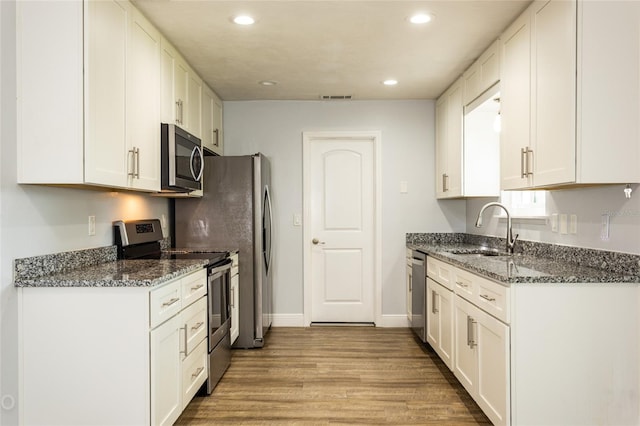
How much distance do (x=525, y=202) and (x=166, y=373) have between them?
9.15ft

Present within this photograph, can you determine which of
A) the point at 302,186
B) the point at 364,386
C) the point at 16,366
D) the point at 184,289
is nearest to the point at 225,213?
the point at 302,186

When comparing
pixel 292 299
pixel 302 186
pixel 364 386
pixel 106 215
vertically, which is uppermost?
pixel 302 186

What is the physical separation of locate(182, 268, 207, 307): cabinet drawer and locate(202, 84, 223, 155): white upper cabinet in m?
1.46

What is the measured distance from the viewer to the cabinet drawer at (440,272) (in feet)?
10.5

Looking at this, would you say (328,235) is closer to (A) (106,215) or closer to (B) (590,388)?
(A) (106,215)

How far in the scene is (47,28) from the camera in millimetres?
2068

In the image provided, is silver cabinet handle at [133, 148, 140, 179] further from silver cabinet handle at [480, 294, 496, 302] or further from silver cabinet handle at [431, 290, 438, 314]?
silver cabinet handle at [431, 290, 438, 314]

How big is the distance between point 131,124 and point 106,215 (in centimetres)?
71

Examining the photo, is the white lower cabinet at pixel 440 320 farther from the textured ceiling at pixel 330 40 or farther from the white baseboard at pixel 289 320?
the textured ceiling at pixel 330 40

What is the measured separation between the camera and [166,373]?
231 cm

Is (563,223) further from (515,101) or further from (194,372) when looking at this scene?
(194,372)

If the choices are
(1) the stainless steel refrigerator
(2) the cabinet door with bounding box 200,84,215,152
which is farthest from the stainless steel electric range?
(2) the cabinet door with bounding box 200,84,215,152

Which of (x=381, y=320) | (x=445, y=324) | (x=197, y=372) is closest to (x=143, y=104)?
(x=197, y=372)

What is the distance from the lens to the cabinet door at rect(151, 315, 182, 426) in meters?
2.15
